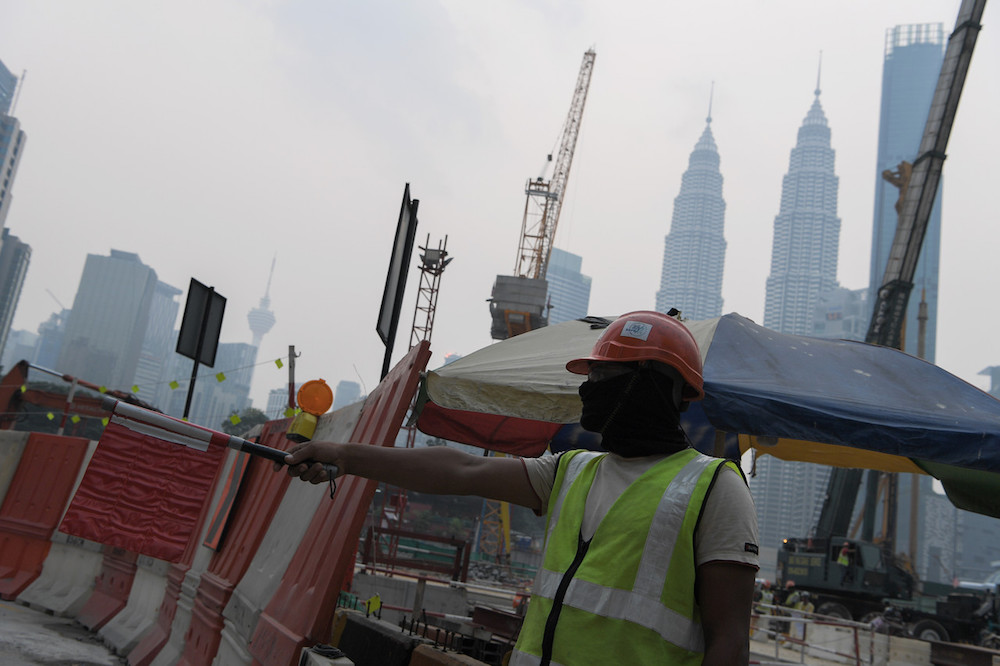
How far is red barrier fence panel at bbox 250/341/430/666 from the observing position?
384cm

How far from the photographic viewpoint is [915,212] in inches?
1063

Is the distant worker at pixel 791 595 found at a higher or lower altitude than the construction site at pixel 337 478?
lower

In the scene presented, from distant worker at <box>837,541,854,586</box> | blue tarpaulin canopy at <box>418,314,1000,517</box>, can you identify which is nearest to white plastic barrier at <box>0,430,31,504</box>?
blue tarpaulin canopy at <box>418,314,1000,517</box>

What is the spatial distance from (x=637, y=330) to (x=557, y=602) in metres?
0.75

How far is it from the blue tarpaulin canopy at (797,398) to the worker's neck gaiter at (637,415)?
240 centimetres

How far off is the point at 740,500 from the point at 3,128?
161195 millimetres

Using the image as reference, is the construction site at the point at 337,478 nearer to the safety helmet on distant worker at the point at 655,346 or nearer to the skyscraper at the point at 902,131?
the safety helmet on distant worker at the point at 655,346

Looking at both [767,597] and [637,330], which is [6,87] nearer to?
[767,597]

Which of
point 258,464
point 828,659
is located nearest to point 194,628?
point 258,464

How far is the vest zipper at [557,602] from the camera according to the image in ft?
5.93

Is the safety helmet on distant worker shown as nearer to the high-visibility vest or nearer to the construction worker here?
the construction worker

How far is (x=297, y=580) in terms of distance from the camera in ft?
14.1

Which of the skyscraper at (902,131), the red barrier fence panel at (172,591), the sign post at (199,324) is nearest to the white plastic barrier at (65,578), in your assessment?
the sign post at (199,324)

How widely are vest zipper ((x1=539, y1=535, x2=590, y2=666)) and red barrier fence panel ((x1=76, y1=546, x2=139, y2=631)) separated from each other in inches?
328
